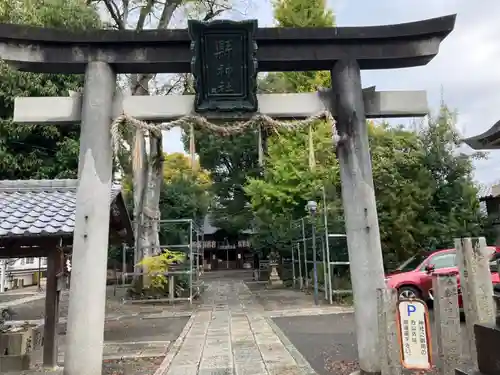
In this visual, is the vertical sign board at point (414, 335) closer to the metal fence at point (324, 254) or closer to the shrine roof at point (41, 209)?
the shrine roof at point (41, 209)

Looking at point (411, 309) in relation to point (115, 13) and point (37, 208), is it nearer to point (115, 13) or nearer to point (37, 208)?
point (37, 208)

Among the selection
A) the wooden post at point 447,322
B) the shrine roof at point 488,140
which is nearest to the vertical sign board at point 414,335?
the wooden post at point 447,322

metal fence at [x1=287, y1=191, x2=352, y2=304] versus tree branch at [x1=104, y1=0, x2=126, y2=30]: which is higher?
tree branch at [x1=104, y1=0, x2=126, y2=30]

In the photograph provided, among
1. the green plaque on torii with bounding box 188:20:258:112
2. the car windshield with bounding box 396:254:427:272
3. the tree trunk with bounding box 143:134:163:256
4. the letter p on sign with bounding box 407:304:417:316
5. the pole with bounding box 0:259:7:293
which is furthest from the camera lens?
the pole with bounding box 0:259:7:293

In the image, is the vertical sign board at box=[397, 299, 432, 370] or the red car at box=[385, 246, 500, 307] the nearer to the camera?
the vertical sign board at box=[397, 299, 432, 370]

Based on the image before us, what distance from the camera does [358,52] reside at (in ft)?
19.7

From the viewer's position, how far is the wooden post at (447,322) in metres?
4.25

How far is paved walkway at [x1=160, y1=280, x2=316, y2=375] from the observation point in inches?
250

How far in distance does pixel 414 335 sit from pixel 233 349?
13.6 ft

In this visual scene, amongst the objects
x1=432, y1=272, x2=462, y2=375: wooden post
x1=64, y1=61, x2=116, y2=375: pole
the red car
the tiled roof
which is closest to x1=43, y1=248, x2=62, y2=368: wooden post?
the tiled roof

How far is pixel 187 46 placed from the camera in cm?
592

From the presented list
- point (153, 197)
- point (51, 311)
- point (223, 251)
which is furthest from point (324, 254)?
point (223, 251)

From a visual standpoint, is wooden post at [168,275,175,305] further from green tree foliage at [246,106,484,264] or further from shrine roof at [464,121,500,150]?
shrine roof at [464,121,500,150]

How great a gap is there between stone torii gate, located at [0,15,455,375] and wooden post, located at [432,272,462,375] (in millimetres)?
1207
